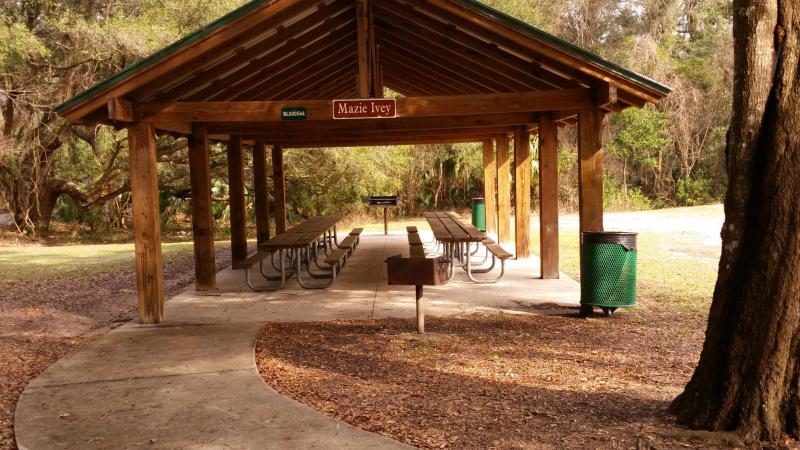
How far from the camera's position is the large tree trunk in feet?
11.4

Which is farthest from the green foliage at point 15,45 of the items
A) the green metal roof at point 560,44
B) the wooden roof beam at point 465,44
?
the green metal roof at point 560,44

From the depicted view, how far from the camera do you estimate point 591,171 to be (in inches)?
293

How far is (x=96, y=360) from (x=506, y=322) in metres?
3.82

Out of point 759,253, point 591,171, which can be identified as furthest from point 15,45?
point 759,253

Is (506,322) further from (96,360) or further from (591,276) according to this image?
(96,360)

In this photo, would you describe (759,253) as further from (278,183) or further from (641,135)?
(641,135)

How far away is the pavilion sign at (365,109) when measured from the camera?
6953mm

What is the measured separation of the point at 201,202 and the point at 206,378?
14.9 feet

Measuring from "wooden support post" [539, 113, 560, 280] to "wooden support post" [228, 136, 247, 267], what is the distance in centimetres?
495

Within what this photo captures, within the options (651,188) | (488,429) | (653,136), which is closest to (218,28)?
(488,429)

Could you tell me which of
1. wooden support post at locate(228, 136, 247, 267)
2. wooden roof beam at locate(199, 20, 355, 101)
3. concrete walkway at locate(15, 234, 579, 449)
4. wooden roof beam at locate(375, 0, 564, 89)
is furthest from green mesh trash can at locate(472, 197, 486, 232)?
wooden roof beam at locate(375, 0, 564, 89)

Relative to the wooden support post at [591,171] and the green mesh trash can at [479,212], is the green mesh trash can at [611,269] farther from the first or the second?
the green mesh trash can at [479,212]

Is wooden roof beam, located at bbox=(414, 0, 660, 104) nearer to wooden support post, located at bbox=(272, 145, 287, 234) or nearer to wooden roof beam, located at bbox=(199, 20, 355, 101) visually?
wooden roof beam, located at bbox=(199, 20, 355, 101)

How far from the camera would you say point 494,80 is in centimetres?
934
